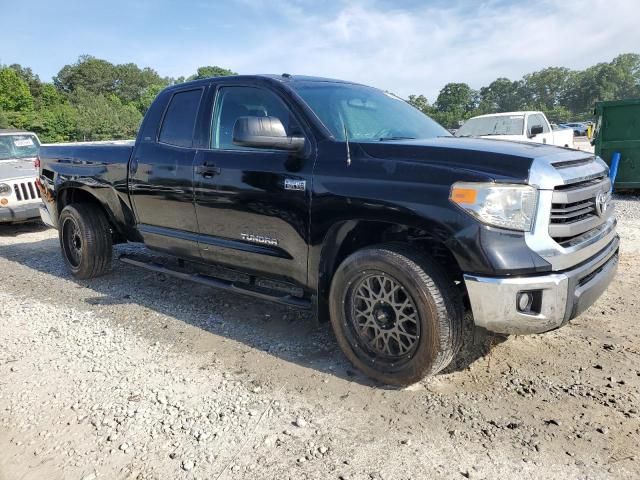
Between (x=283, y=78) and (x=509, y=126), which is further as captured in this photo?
(x=509, y=126)

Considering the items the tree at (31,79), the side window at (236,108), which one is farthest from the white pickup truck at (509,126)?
the tree at (31,79)

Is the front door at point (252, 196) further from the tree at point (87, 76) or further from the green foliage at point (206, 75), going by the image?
the tree at point (87, 76)

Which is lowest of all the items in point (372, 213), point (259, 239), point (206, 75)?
point (259, 239)

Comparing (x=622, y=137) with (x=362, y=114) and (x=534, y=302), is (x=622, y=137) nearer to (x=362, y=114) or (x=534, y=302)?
(x=362, y=114)

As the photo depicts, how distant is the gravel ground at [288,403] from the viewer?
2.41 metres

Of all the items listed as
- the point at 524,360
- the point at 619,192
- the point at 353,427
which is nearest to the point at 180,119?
Answer: the point at 353,427

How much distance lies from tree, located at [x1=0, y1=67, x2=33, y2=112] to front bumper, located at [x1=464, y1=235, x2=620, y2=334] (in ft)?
211

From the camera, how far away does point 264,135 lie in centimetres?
324

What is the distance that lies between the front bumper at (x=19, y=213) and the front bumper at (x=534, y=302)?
7458 mm

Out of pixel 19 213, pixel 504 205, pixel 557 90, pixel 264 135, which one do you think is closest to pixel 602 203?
pixel 504 205

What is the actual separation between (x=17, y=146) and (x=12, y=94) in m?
57.4

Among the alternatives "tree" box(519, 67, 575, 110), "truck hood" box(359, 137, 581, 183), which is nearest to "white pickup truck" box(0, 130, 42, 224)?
"truck hood" box(359, 137, 581, 183)

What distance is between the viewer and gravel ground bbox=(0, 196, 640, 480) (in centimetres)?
241

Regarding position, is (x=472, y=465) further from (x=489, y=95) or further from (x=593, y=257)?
(x=489, y=95)
